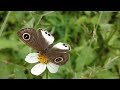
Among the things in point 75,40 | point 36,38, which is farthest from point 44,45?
point 75,40

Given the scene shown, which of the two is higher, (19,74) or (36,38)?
(36,38)

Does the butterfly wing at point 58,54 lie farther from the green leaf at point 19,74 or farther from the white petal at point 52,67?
the green leaf at point 19,74

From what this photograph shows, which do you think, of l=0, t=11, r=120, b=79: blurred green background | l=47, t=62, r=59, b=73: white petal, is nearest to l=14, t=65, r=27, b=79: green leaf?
l=0, t=11, r=120, b=79: blurred green background

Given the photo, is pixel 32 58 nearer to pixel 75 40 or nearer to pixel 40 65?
pixel 40 65

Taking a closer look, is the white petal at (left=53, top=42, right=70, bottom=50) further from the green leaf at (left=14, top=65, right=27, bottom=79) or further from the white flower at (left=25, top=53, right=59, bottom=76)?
the green leaf at (left=14, top=65, right=27, bottom=79)
